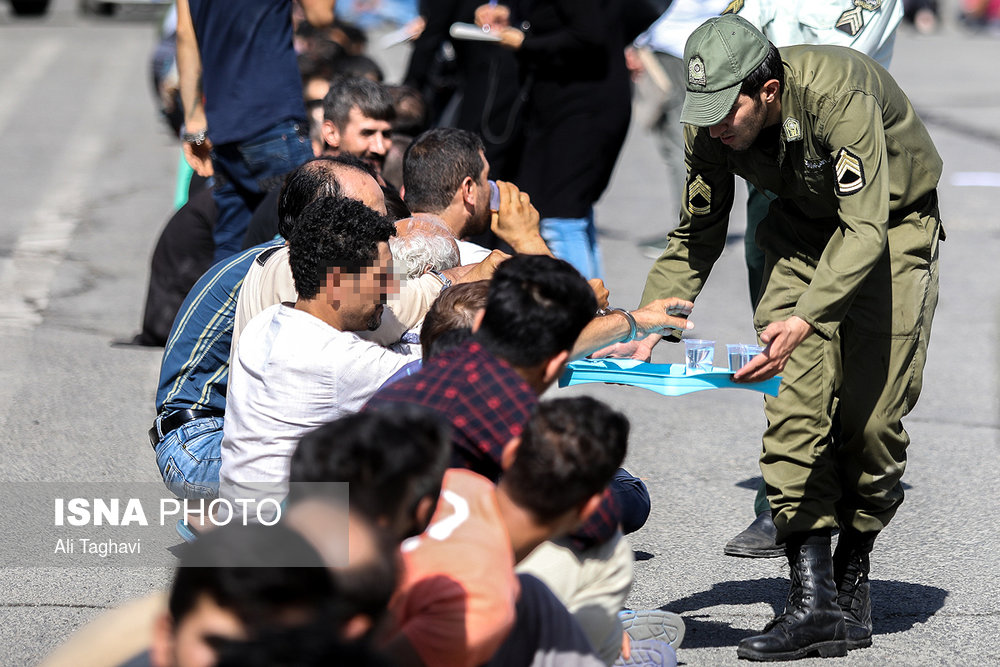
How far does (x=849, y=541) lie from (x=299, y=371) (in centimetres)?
172

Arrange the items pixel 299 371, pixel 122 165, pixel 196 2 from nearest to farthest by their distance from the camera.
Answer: pixel 299 371 < pixel 196 2 < pixel 122 165

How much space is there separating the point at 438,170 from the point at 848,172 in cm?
165

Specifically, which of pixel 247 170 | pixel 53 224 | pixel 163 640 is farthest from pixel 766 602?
pixel 53 224

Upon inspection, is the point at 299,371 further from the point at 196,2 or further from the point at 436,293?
the point at 196,2

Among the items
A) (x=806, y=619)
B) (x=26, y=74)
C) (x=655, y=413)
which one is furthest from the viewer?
(x=26, y=74)

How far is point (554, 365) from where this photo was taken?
2.98 m

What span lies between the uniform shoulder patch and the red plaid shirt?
3.60 feet

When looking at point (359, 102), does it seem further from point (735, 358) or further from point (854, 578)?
point (854, 578)

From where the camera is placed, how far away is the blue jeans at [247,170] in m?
5.92

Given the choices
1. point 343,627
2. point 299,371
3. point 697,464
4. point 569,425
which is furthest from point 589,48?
point 343,627

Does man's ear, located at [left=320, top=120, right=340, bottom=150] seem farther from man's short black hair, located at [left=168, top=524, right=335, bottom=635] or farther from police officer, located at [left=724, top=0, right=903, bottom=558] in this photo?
man's short black hair, located at [left=168, top=524, right=335, bottom=635]

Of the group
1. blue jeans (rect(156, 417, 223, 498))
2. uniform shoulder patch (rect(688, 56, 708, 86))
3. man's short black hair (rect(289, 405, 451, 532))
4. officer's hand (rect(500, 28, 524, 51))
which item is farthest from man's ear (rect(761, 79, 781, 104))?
officer's hand (rect(500, 28, 524, 51))

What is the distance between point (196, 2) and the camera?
5973 mm

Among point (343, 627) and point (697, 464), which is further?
point (697, 464)
